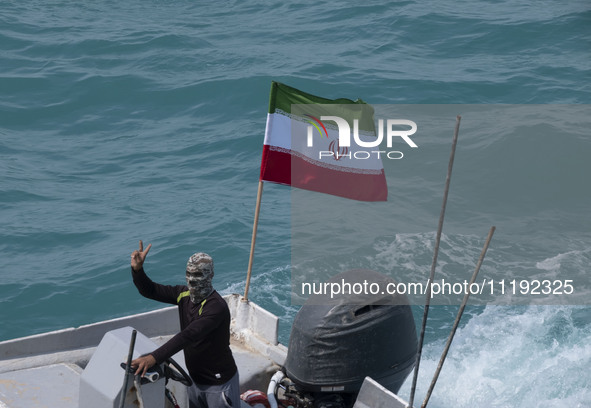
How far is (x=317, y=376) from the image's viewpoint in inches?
253

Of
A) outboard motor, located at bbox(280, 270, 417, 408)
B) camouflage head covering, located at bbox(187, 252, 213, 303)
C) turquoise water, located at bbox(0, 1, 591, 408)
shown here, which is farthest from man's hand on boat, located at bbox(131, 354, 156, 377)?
turquoise water, located at bbox(0, 1, 591, 408)

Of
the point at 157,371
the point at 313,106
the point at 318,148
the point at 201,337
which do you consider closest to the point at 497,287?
the point at 318,148

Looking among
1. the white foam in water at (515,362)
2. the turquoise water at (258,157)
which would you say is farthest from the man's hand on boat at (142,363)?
A: the turquoise water at (258,157)

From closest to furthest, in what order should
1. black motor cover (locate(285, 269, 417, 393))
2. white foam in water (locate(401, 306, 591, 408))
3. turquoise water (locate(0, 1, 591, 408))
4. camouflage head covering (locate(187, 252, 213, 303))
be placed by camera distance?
camouflage head covering (locate(187, 252, 213, 303)), black motor cover (locate(285, 269, 417, 393)), white foam in water (locate(401, 306, 591, 408)), turquoise water (locate(0, 1, 591, 408))

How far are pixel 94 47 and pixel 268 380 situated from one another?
16.9 meters

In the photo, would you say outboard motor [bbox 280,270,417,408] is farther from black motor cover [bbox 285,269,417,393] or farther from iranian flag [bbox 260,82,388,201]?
iranian flag [bbox 260,82,388,201]

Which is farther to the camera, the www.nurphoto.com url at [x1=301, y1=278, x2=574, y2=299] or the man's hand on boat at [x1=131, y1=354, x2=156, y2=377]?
the www.nurphoto.com url at [x1=301, y1=278, x2=574, y2=299]

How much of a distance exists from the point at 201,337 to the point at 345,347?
124cm

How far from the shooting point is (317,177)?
27.1 feet

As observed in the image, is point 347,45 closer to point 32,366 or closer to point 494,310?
point 494,310

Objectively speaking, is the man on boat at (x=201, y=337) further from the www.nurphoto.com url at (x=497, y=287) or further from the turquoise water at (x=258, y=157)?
the www.nurphoto.com url at (x=497, y=287)

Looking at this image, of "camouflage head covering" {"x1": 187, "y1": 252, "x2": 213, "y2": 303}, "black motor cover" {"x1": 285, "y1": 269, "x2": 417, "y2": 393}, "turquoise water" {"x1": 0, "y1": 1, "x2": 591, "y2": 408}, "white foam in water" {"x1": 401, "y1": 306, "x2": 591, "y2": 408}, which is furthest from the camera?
"turquoise water" {"x1": 0, "y1": 1, "x2": 591, "y2": 408}

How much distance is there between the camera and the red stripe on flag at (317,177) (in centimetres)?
802

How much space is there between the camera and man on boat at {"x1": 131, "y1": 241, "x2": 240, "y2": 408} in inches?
220
